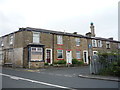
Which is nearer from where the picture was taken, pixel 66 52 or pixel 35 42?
pixel 35 42

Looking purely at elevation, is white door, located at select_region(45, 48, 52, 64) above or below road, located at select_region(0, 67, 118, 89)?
above

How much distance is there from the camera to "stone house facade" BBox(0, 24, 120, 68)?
1936 cm

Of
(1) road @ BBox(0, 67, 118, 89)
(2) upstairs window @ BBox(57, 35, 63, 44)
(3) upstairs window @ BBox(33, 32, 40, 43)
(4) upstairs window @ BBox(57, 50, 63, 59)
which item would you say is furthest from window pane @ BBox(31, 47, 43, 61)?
(1) road @ BBox(0, 67, 118, 89)

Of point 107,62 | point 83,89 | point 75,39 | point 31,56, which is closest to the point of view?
point 83,89

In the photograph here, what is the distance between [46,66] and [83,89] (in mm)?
13149

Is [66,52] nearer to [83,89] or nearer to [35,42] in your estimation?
[35,42]

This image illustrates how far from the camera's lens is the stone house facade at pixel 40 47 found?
762 inches

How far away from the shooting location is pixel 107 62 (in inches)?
458

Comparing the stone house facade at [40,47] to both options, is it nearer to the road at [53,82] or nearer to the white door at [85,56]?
the white door at [85,56]

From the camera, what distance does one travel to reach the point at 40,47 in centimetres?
1980

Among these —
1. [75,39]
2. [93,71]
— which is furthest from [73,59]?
[93,71]

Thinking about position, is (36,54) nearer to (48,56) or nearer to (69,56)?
(48,56)

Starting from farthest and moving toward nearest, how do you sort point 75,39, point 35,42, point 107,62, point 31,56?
point 75,39 < point 35,42 < point 31,56 < point 107,62

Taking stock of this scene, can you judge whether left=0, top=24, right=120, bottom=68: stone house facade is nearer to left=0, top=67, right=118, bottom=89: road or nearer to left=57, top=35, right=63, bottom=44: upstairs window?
left=57, top=35, right=63, bottom=44: upstairs window
